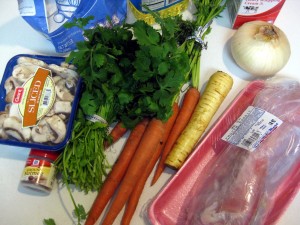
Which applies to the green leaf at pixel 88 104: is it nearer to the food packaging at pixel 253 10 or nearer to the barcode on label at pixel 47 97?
the barcode on label at pixel 47 97

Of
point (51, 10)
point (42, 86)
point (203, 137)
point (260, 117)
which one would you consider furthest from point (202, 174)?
point (51, 10)

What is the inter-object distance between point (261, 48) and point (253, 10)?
0.17 m

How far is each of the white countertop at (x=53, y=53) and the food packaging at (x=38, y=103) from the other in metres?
0.14

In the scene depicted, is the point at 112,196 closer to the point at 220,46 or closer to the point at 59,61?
the point at 59,61

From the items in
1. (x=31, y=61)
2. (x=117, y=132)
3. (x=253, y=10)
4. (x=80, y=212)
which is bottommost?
(x=80, y=212)

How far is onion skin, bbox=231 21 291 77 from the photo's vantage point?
34.3 inches

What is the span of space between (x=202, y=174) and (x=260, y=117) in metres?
0.23

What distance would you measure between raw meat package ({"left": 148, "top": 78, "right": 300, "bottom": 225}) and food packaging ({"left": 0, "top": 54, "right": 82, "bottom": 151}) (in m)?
0.34

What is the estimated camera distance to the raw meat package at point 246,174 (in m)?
0.74

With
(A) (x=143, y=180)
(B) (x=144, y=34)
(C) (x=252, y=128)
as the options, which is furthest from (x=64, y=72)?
(C) (x=252, y=128)

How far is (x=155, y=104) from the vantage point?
78 cm

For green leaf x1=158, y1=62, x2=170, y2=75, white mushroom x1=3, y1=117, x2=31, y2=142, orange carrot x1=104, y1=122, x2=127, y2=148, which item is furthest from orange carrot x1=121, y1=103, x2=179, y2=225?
white mushroom x1=3, y1=117, x2=31, y2=142

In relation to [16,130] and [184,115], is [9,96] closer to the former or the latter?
[16,130]

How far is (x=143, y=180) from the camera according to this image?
2.80 feet
